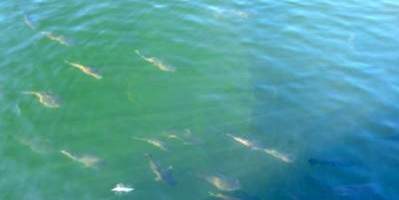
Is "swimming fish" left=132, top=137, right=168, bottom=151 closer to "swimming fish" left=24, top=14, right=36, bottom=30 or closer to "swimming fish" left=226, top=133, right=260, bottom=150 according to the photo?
"swimming fish" left=226, top=133, right=260, bottom=150

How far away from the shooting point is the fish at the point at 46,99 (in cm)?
1764

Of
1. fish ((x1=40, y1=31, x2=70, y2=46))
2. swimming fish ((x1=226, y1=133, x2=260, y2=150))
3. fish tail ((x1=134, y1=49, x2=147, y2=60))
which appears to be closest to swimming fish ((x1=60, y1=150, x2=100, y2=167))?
swimming fish ((x1=226, y1=133, x2=260, y2=150))

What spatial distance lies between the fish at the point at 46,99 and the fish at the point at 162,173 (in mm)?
4299

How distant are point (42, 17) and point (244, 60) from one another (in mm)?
8844

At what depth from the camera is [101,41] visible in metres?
20.8

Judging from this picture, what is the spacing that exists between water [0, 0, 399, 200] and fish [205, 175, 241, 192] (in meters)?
0.15

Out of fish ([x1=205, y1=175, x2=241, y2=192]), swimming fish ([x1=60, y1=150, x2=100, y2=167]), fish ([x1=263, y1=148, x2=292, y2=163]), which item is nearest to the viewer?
fish ([x1=205, y1=175, x2=241, y2=192])

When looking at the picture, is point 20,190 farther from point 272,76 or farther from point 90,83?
point 272,76

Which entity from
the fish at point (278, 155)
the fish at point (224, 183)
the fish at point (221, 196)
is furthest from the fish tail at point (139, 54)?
the fish at point (221, 196)

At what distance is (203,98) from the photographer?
716 inches

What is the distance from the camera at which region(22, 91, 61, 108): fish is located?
17.6m

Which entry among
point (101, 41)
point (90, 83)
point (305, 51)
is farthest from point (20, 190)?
point (305, 51)

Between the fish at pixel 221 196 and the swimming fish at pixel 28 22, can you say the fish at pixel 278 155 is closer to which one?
the fish at pixel 221 196

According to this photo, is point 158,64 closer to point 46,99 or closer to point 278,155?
point 46,99
